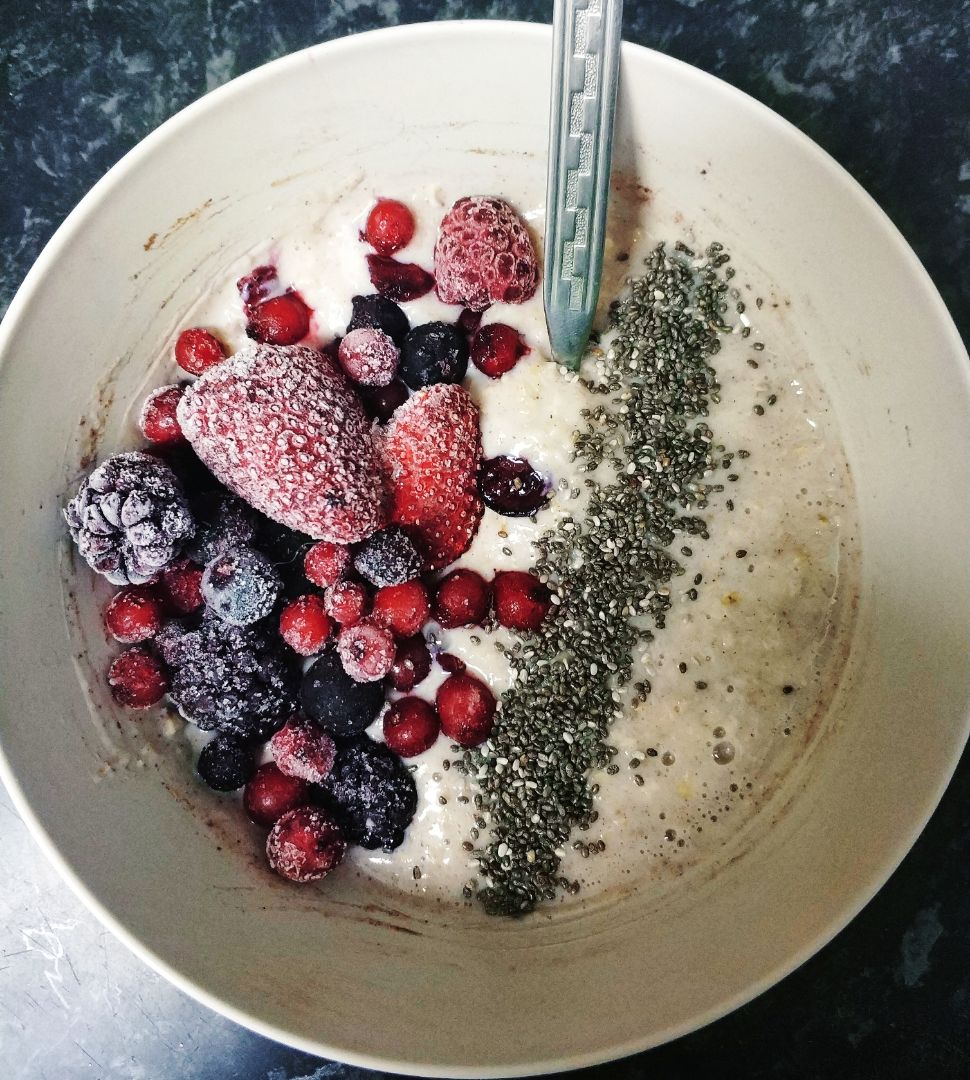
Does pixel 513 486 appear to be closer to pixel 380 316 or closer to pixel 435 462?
pixel 435 462

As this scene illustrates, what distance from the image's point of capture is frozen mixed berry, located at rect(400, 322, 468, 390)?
1.08 m

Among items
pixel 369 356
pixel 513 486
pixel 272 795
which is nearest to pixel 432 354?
pixel 369 356

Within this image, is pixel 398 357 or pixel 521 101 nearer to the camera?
pixel 521 101

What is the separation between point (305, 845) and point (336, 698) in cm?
19

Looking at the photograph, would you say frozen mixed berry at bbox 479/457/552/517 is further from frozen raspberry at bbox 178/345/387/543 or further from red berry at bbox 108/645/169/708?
red berry at bbox 108/645/169/708

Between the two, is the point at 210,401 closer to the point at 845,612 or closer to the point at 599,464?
the point at 599,464

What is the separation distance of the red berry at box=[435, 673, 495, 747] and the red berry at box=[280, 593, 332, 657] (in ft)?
0.59

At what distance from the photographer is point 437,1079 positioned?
92cm

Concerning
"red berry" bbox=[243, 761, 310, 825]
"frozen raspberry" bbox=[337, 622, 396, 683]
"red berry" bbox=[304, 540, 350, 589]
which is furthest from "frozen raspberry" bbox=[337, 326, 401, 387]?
"red berry" bbox=[243, 761, 310, 825]

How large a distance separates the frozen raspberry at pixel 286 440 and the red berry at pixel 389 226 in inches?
7.8

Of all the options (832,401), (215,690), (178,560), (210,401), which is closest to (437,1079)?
(215,690)

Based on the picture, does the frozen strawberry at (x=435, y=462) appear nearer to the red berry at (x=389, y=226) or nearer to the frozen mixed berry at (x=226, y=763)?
the red berry at (x=389, y=226)

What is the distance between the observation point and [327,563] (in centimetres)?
105

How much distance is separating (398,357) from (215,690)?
1.61 feet
